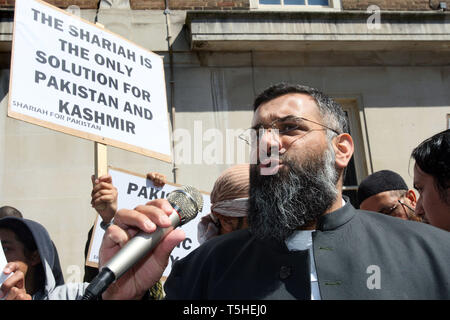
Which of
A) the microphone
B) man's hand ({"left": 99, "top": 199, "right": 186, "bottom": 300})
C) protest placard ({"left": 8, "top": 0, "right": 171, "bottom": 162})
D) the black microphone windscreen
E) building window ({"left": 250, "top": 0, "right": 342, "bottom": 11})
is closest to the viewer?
the microphone

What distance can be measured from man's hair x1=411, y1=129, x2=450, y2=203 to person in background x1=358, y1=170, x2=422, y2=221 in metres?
1.40

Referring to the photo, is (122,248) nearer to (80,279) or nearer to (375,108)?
(80,279)

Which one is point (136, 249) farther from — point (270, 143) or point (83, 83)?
point (83, 83)

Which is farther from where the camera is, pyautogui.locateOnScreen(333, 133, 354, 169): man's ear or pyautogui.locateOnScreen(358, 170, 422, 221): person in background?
pyautogui.locateOnScreen(358, 170, 422, 221): person in background

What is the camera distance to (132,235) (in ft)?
4.84

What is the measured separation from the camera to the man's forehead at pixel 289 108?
198cm

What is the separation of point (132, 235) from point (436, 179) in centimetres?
146

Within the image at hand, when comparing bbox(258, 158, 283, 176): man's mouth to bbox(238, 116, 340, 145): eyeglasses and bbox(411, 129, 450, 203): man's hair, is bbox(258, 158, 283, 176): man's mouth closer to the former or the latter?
bbox(238, 116, 340, 145): eyeglasses

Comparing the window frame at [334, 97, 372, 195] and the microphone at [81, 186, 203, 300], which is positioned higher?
the window frame at [334, 97, 372, 195]

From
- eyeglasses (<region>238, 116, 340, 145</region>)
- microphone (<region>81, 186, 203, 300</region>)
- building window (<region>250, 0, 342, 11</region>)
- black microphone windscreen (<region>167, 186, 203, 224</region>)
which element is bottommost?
microphone (<region>81, 186, 203, 300</region>)

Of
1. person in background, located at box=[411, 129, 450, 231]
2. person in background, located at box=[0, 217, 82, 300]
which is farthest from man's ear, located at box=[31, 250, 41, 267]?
person in background, located at box=[411, 129, 450, 231]

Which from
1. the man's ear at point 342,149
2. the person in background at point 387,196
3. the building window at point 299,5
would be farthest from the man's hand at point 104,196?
the building window at point 299,5

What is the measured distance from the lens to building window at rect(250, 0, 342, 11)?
280 inches

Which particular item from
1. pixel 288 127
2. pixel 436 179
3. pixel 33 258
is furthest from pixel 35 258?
pixel 436 179
